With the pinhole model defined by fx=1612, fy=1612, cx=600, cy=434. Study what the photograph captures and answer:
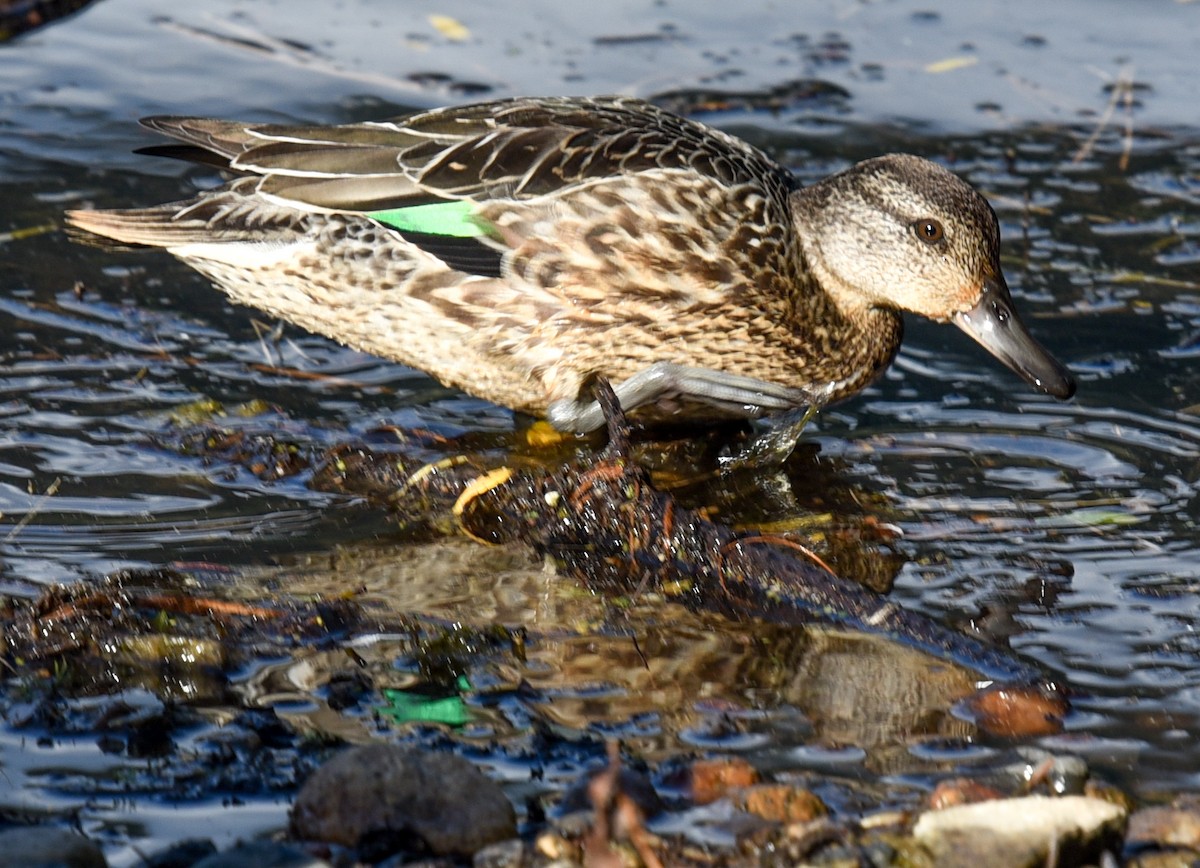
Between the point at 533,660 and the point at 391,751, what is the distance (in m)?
0.87

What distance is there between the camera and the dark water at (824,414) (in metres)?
4.70

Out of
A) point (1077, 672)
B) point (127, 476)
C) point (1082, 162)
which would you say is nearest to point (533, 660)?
point (1077, 672)

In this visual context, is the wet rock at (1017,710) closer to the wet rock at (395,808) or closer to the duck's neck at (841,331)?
the wet rock at (395,808)

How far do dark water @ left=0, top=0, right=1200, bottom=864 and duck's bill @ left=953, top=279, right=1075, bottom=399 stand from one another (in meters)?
0.31

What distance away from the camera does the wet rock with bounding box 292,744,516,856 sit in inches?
131

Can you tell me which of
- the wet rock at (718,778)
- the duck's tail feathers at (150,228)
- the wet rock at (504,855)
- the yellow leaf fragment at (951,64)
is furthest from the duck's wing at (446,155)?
the yellow leaf fragment at (951,64)

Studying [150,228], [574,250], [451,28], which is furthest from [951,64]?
[150,228]

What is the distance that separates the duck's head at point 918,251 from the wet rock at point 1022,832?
244cm

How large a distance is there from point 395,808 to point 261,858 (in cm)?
29

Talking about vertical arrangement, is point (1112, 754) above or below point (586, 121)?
below

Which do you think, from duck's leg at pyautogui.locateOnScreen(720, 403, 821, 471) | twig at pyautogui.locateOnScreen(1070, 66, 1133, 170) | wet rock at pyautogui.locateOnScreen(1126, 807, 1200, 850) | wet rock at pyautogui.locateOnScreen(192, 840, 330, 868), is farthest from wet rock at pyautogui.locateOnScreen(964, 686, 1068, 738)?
twig at pyautogui.locateOnScreen(1070, 66, 1133, 170)

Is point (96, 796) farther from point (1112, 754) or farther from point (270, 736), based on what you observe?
point (1112, 754)

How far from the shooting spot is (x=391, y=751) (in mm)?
3418

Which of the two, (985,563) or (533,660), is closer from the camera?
(533,660)
